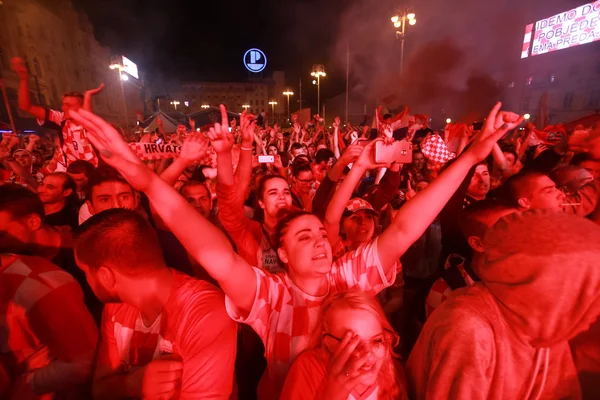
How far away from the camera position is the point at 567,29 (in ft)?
84.8

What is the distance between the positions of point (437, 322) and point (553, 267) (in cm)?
47

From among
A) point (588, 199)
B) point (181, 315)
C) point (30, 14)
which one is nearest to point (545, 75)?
point (588, 199)

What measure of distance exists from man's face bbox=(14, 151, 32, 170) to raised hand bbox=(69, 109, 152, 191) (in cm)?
627

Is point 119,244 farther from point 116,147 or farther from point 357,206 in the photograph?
point 357,206

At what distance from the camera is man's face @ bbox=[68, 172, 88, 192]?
4316 millimetres

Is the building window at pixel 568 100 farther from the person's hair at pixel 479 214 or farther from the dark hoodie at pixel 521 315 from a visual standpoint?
the dark hoodie at pixel 521 315

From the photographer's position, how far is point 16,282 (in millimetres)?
1682

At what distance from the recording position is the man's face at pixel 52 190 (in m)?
3.44

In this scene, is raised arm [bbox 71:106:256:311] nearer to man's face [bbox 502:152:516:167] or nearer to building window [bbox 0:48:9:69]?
man's face [bbox 502:152:516:167]

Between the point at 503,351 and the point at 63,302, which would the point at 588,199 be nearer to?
the point at 503,351

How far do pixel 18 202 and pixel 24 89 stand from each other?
3.09m

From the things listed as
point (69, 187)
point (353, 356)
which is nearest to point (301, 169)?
point (69, 187)

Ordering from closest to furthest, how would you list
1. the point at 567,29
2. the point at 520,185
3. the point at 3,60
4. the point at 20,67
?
the point at 520,185 < the point at 20,67 < the point at 3,60 < the point at 567,29

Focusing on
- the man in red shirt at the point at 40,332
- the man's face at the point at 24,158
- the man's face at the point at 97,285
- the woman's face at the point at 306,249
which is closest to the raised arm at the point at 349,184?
the woman's face at the point at 306,249
